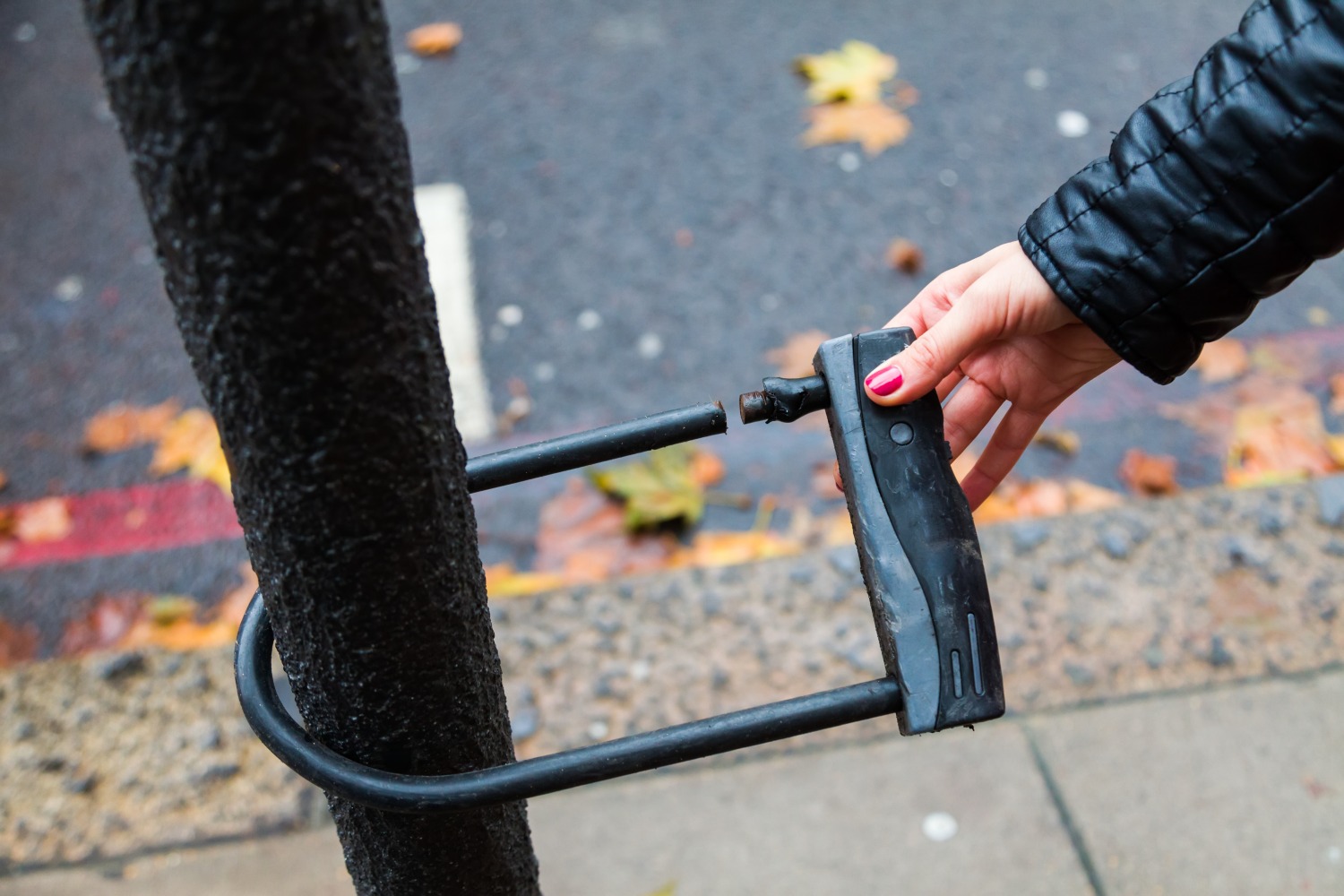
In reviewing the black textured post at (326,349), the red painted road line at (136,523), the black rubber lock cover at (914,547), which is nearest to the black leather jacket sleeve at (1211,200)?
the black rubber lock cover at (914,547)

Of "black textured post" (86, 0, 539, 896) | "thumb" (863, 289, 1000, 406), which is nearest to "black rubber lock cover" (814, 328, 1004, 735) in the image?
"thumb" (863, 289, 1000, 406)

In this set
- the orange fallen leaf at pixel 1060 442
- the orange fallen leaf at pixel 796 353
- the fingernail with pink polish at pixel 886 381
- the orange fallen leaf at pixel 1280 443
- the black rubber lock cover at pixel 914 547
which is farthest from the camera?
the orange fallen leaf at pixel 796 353

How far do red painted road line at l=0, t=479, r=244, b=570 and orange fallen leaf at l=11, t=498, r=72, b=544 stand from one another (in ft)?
0.04

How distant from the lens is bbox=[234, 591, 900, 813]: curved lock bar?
90 cm

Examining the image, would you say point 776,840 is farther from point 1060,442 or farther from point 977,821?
point 1060,442

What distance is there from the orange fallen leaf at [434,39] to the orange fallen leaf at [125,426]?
1.83 m

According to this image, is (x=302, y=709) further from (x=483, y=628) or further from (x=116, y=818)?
(x=116, y=818)

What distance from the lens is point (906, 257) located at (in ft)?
11.0

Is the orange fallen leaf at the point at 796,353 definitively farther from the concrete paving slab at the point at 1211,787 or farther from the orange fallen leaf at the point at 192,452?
the orange fallen leaf at the point at 192,452

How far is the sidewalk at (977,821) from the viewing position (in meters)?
1.96

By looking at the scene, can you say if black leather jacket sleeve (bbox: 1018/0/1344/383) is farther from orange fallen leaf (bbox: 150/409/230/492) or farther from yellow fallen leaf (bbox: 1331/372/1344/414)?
orange fallen leaf (bbox: 150/409/230/492)

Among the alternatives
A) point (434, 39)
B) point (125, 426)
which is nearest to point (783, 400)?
point (125, 426)

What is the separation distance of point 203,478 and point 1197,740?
94.9 inches

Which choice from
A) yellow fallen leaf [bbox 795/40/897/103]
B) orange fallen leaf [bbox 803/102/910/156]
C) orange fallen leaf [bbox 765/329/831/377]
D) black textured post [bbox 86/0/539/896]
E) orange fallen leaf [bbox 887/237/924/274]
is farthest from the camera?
yellow fallen leaf [bbox 795/40/897/103]
